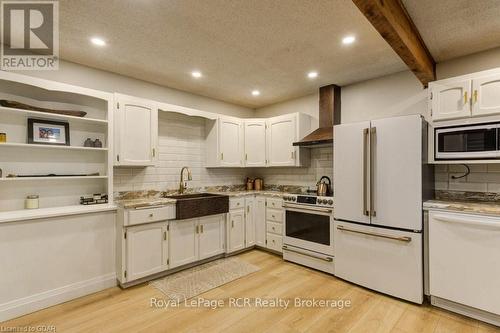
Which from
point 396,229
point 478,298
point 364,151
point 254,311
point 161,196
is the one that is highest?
point 364,151

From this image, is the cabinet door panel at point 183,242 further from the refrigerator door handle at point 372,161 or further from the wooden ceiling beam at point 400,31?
the wooden ceiling beam at point 400,31

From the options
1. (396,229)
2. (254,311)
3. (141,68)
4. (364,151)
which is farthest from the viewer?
(141,68)

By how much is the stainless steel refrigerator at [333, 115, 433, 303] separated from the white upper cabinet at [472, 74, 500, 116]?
43 cm

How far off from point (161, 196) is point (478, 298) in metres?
A: 3.63

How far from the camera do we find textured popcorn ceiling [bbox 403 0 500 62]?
1847mm

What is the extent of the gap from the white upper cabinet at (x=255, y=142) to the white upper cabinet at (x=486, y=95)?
8.97ft

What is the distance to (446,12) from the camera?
6.32ft

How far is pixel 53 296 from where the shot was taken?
240cm

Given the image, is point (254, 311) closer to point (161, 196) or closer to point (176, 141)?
point (161, 196)

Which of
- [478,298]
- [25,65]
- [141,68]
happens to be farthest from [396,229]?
[25,65]

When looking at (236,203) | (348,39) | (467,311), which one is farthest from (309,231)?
(348,39)

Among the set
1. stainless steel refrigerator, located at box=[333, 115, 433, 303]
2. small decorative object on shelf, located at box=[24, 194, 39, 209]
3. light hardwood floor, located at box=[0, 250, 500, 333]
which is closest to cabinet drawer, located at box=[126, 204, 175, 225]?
light hardwood floor, located at box=[0, 250, 500, 333]

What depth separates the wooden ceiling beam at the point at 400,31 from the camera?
1.56 m

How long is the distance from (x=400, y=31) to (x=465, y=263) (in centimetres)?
206
